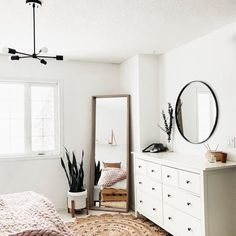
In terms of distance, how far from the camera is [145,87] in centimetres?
417

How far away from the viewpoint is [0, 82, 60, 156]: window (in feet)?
13.7

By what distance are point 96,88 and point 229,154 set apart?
2.49m

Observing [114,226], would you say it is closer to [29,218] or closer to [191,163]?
[191,163]

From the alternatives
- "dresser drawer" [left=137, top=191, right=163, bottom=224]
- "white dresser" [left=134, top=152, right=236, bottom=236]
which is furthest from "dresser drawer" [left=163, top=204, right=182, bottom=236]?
"dresser drawer" [left=137, top=191, right=163, bottom=224]

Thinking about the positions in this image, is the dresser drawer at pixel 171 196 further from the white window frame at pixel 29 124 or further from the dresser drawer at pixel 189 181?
the white window frame at pixel 29 124

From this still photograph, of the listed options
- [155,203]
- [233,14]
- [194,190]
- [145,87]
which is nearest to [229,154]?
[194,190]

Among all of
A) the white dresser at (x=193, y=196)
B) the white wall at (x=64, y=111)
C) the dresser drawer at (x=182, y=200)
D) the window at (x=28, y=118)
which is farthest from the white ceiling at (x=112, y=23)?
the dresser drawer at (x=182, y=200)

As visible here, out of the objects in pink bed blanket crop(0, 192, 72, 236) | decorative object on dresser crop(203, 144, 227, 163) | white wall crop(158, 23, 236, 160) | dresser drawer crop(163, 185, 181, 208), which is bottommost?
dresser drawer crop(163, 185, 181, 208)

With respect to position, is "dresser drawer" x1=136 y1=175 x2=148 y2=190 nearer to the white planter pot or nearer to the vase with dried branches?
the vase with dried branches

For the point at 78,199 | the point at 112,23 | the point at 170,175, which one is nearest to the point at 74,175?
the point at 78,199

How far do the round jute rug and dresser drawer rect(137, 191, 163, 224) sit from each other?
133mm

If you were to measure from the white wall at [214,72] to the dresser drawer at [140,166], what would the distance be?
53 cm

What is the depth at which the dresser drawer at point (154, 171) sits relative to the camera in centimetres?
339

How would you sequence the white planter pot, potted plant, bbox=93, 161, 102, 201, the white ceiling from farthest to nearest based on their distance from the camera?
potted plant, bbox=93, 161, 102, 201 → the white planter pot → the white ceiling
